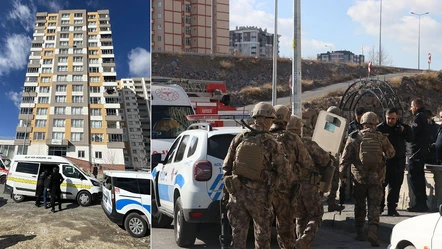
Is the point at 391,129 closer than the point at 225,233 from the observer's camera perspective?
No

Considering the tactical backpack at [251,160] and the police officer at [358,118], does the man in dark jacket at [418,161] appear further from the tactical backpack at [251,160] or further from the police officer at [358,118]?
the tactical backpack at [251,160]

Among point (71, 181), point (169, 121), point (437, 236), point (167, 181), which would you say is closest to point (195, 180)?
point (167, 181)

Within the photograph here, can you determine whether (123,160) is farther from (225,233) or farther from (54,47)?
(225,233)

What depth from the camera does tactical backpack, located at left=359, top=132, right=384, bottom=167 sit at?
5496 millimetres

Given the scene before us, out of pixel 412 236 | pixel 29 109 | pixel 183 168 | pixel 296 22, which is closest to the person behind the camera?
pixel 29 109

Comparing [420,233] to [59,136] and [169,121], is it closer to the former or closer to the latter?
[59,136]

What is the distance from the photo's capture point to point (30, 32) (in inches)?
130

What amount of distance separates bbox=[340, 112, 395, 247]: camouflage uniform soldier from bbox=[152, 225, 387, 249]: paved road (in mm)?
227

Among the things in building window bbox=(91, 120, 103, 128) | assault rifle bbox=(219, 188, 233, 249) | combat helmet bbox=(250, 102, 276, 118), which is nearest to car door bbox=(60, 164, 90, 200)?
building window bbox=(91, 120, 103, 128)

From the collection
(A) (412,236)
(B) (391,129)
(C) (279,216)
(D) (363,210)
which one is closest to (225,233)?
(C) (279,216)

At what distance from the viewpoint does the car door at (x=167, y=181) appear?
5338mm

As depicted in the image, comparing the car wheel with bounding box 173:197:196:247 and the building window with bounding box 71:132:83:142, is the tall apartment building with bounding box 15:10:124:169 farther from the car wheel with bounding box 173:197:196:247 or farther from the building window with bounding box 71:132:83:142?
the car wheel with bounding box 173:197:196:247

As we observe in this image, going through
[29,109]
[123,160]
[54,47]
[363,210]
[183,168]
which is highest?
[54,47]

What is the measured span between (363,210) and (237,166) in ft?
7.20
